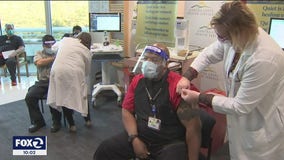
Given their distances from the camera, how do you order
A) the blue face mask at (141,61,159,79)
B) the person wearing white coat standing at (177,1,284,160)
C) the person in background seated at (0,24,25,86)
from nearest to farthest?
1. the person wearing white coat standing at (177,1,284,160)
2. the blue face mask at (141,61,159,79)
3. the person in background seated at (0,24,25,86)

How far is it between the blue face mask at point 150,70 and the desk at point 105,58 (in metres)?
1.86

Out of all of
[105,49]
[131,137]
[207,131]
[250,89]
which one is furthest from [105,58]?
[250,89]

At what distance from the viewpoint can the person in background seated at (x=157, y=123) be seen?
68.5 inches

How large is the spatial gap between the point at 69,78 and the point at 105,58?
1.01 m

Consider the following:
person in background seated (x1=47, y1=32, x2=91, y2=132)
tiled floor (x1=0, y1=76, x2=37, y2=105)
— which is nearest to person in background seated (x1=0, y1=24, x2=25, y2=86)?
tiled floor (x1=0, y1=76, x2=37, y2=105)

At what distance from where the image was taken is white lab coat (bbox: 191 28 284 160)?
125cm

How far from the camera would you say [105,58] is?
368cm

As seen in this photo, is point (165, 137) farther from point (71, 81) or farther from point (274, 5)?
point (274, 5)

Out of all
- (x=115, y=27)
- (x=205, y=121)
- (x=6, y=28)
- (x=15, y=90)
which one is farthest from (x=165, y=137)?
(x=6, y=28)

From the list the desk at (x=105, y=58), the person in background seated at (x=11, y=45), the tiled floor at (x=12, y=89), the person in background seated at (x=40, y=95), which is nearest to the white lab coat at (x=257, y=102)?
the person in background seated at (x=40, y=95)

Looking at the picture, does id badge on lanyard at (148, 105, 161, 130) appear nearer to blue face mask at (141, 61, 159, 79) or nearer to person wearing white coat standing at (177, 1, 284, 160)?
blue face mask at (141, 61, 159, 79)

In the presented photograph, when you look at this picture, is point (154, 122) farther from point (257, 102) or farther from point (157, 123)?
point (257, 102)

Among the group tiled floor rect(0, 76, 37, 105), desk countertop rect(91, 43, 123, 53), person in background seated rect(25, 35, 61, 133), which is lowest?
tiled floor rect(0, 76, 37, 105)

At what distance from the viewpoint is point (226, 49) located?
1.61 m
